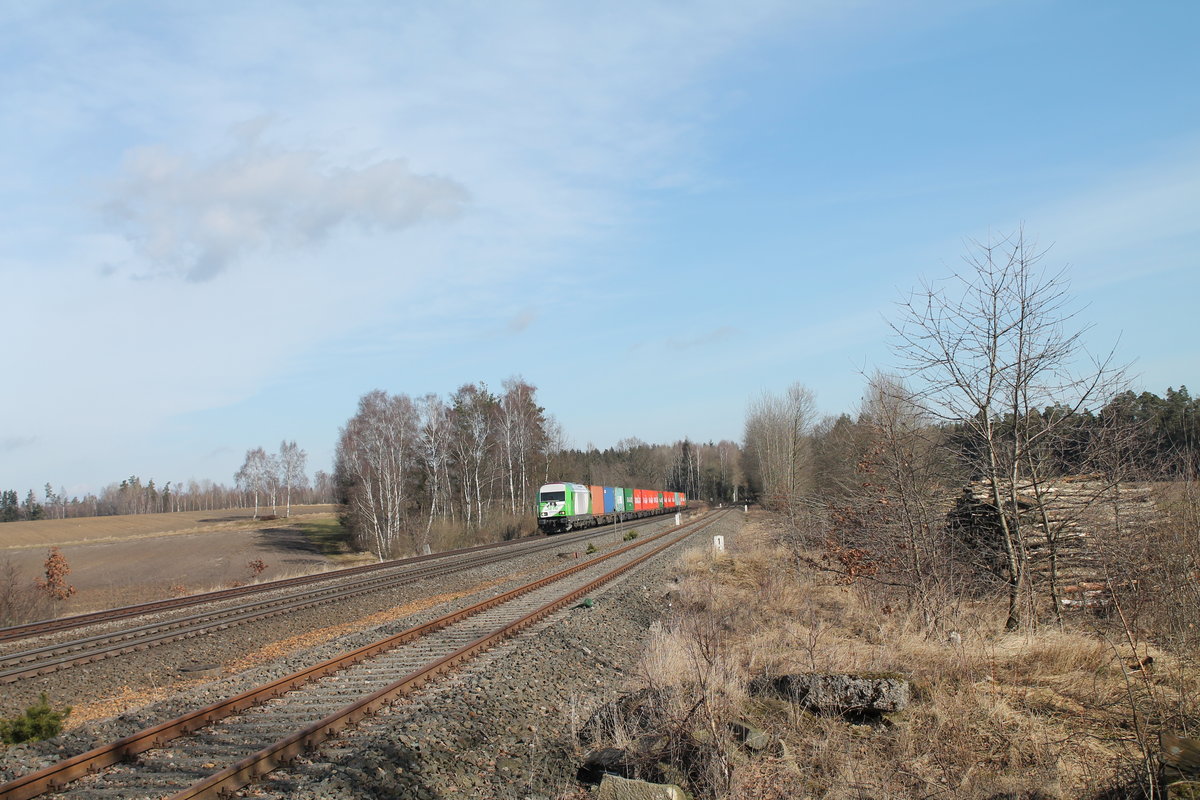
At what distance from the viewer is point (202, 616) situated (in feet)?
48.9

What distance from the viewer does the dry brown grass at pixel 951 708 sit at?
17.1 ft

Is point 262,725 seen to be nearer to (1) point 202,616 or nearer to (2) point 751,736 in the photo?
(2) point 751,736

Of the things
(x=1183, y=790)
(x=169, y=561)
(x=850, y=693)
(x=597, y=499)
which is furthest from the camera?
(x=597, y=499)

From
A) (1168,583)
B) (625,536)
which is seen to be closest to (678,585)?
(1168,583)

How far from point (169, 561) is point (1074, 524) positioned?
169 ft

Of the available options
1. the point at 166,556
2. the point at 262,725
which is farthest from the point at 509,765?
the point at 166,556

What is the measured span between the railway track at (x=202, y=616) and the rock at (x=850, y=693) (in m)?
10.1

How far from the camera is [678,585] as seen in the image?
16.5 metres

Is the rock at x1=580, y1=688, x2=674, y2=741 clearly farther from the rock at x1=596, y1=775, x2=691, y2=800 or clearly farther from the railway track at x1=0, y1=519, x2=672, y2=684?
the railway track at x1=0, y1=519, x2=672, y2=684

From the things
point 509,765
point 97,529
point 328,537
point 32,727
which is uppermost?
point 32,727

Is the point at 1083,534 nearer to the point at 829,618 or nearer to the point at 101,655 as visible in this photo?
the point at 829,618

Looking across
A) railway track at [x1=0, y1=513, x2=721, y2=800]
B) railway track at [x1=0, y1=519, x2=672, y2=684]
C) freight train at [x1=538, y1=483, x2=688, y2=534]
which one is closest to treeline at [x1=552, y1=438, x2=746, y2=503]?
freight train at [x1=538, y1=483, x2=688, y2=534]

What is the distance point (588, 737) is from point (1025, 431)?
19.3 ft

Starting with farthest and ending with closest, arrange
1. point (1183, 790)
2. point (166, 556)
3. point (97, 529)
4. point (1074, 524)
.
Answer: point (97, 529)
point (166, 556)
point (1074, 524)
point (1183, 790)
